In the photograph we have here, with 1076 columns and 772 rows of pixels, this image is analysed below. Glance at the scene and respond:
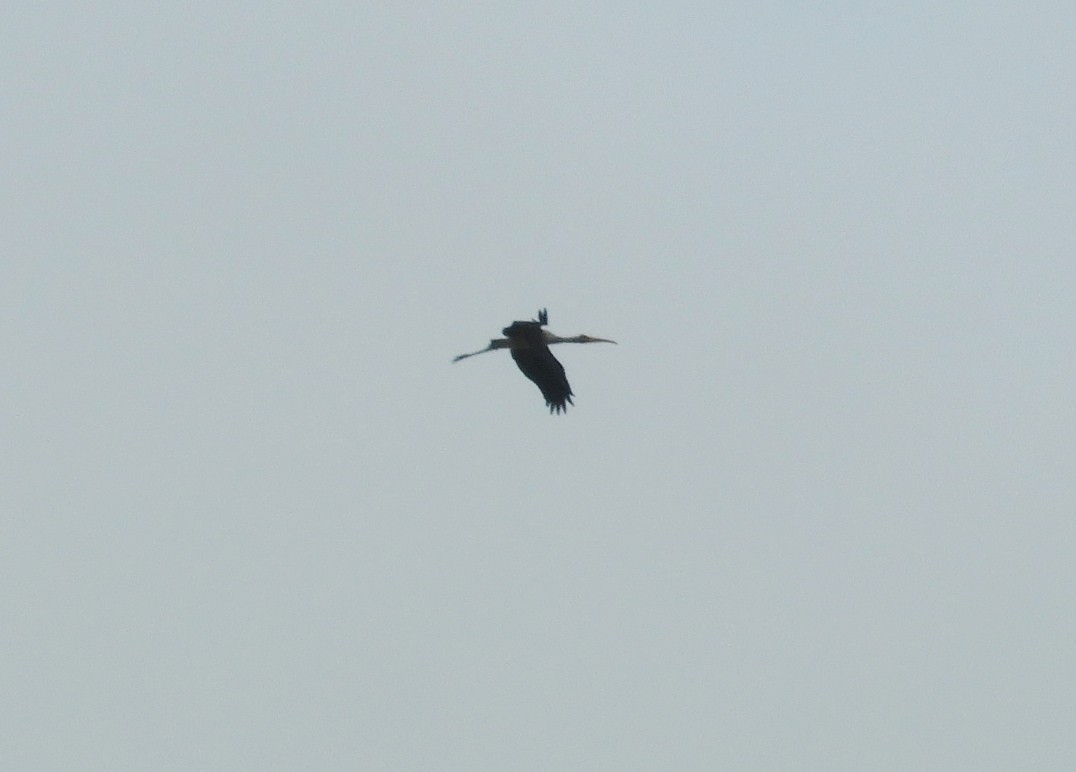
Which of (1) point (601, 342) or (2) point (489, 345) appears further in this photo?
(1) point (601, 342)

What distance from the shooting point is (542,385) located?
4103 cm

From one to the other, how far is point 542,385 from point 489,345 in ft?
5.14

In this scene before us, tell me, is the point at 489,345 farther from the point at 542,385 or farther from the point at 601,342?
the point at 601,342

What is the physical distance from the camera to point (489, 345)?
131 feet

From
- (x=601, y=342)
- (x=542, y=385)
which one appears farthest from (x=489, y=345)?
(x=601, y=342)

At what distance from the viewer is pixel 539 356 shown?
4016 centimetres

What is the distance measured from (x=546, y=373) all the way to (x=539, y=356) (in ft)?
1.76

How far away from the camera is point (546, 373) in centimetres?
4059

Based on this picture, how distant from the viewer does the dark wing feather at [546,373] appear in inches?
1582

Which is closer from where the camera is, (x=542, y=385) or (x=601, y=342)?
(x=542, y=385)

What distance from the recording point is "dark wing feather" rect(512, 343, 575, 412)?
40188 mm

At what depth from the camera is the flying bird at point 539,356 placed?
130 feet

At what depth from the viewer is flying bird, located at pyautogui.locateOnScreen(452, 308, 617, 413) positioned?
1559 inches

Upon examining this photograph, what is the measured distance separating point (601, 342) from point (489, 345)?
4816 millimetres
